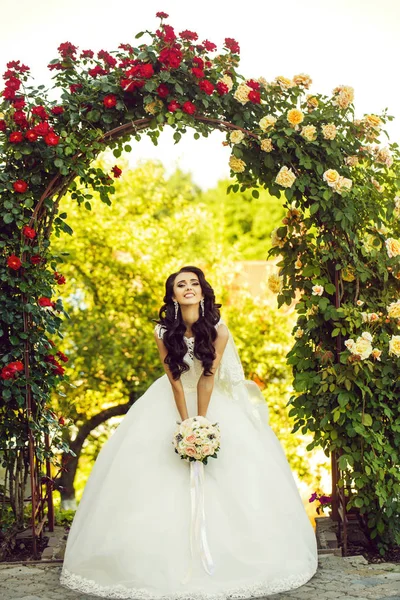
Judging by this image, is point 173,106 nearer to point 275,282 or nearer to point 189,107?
point 189,107

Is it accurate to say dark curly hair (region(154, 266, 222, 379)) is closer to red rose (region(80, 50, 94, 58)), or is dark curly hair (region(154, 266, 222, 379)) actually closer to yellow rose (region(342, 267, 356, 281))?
yellow rose (region(342, 267, 356, 281))

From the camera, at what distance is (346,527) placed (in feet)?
18.8

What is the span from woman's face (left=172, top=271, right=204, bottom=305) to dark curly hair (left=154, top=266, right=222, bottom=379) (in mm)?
37

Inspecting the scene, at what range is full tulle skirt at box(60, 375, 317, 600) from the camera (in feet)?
15.2

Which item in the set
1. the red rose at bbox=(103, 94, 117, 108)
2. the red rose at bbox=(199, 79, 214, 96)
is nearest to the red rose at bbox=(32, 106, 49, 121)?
the red rose at bbox=(103, 94, 117, 108)

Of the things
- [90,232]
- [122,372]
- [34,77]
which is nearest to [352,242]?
[34,77]

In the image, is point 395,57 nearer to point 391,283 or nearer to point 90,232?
point 90,232

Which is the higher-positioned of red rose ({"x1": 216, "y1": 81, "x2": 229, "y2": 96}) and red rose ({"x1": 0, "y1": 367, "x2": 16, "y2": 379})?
red rose ({"x1": 216, "y1": 81, "x2": 229, "y2": 96})

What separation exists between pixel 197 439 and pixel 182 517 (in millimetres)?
463

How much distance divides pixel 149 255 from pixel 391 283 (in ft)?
29.5

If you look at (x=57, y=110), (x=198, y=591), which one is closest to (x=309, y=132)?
(x=57, y=110)

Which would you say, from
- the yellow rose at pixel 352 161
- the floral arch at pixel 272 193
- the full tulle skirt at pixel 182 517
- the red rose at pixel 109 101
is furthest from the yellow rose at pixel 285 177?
the full tulle skirt at pixel 182 517

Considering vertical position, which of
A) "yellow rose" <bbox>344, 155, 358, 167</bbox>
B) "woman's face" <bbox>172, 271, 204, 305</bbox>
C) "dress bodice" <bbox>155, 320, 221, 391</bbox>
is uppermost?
"yellow rose" <bbox>344, 155, 358, 167</bbox>

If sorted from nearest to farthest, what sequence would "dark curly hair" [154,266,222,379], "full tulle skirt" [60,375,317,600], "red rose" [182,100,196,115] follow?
"full tulle skirt" [60,375,317,600] < "dark curly hair" [154,266,222,379] < "red rose" [182,100,196,115]
